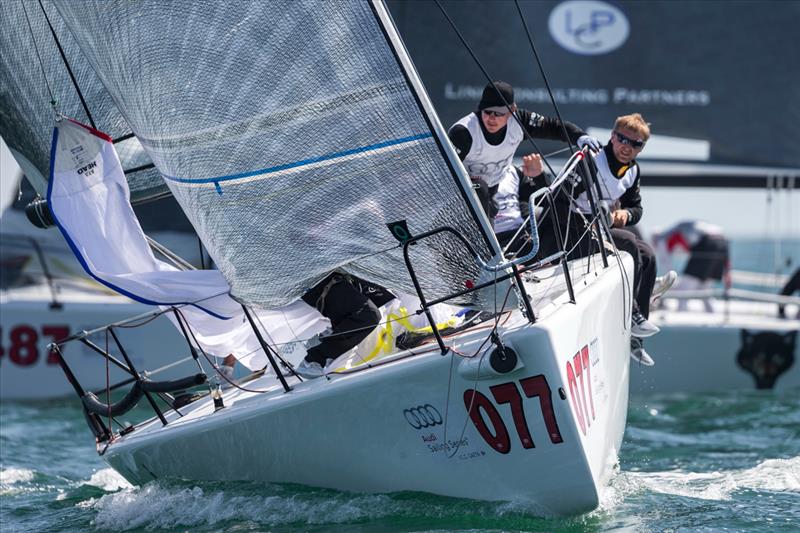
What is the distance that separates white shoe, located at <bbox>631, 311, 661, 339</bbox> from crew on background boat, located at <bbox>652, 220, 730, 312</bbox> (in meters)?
3.99

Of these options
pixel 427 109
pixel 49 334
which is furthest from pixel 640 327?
pixel 49 334

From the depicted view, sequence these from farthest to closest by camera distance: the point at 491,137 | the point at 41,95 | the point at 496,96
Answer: the point at 41,95, the point at 491,137, the point at 496,96

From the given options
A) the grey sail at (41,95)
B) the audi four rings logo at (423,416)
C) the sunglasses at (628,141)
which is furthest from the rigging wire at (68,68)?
the sunglasses at (628,141)

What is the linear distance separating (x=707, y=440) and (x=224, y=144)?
417cm

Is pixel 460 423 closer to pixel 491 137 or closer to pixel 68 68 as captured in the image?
pixel 491 137

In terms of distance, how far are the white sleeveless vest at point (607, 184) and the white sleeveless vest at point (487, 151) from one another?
1.43ft

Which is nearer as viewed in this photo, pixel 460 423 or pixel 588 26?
pixel 460 423

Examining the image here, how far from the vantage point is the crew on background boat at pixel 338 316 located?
446cm

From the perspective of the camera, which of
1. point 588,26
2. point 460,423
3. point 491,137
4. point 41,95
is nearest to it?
point 460,423

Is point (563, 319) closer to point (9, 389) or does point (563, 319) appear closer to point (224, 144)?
point (224, 144)

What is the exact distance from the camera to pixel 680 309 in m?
9.94

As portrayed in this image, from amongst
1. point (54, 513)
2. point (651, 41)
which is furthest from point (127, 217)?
point (651, 41)

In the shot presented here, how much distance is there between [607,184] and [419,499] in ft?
6.43

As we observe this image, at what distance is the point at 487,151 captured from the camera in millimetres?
5156
